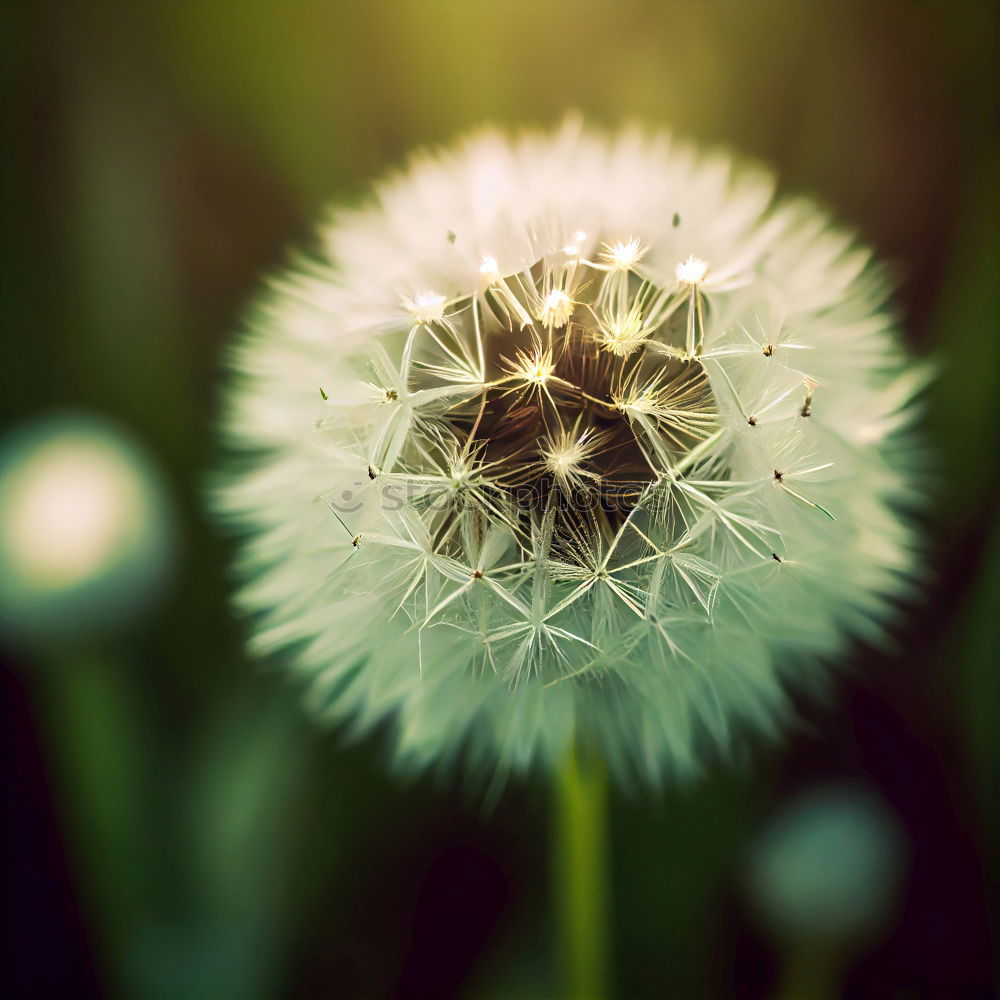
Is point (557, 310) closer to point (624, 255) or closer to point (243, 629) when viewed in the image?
point (624, 255)

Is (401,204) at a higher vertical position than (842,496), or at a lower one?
higher

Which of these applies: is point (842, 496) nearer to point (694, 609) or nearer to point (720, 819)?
point (694, 609)

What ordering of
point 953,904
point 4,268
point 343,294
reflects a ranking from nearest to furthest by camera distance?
1. point 343,294
2. point 953,904
3. point 4,268

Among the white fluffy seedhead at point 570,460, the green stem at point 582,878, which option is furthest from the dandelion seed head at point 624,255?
the green stem at point 582,878

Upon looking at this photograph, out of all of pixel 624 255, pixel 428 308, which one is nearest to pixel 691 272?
pixel 624 255

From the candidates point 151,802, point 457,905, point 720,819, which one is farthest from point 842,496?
point 151,802

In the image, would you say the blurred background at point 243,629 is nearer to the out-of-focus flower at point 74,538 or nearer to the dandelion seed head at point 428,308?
the out-of-focus flower at point 74,538

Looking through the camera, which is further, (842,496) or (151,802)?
(151,802)
